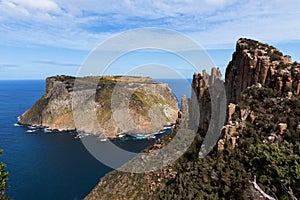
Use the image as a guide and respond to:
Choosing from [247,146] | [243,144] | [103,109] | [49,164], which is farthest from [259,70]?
[103,109]

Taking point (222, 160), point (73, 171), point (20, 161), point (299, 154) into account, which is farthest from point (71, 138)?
point (299, 154)

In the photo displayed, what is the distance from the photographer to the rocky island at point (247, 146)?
19969 millimetres

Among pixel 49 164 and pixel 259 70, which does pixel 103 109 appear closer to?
pixel 49 164

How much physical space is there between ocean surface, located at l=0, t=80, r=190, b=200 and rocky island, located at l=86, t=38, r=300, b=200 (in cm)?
1830

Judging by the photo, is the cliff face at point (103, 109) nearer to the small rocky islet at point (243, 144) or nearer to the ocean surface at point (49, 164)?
the ocean surface at point (49, 164)

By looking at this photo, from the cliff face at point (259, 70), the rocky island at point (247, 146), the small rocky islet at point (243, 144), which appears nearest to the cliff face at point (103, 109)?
the small rocky islet at point (243, 144)

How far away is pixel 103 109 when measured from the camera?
144 meters

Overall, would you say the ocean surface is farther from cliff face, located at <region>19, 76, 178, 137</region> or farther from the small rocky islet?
the small rocky islet

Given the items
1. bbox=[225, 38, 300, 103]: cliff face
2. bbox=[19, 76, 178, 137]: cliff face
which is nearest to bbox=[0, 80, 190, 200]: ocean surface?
bbox=[19, 76, 178, 137]: cliff face

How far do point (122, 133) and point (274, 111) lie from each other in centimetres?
11081

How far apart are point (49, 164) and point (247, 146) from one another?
81225 millimetres

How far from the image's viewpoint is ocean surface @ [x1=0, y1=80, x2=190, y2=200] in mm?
71562

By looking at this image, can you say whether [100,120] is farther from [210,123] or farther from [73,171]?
[210,123]

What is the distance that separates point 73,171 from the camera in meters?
84.4
